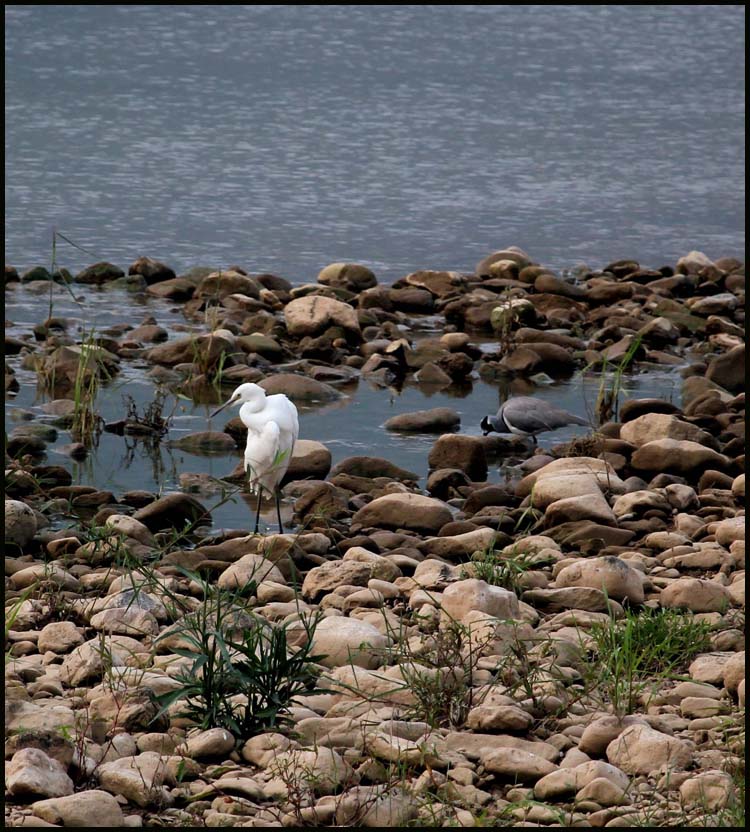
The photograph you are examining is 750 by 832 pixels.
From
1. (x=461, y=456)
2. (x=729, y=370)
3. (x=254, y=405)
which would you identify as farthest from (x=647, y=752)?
(x=729, y=370)

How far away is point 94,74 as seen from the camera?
23047mm

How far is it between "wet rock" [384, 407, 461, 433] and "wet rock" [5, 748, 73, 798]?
458cm

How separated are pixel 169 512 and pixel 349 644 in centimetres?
196

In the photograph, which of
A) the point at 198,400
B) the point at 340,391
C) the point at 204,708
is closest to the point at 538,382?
the point at 340,391

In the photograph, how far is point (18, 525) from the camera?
539cm

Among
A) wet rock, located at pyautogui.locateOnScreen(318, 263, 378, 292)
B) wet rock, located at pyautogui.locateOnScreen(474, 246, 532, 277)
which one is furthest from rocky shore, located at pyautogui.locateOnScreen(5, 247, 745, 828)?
wet rock, located at pyautogui.locateOnScreen(474, 246, 532, 277)

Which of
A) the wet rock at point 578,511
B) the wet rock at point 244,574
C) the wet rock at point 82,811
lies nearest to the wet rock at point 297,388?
the wet rock at point 578,511

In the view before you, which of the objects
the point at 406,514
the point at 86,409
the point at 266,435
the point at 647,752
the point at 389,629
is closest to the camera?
the point at 647,752

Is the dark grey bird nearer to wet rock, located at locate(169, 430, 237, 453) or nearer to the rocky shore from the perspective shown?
the rocky shore

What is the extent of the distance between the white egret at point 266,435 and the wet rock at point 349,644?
5.88 ft

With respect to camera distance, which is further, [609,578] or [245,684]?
[609,578]

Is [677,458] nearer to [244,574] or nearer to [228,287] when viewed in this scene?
[244,574]

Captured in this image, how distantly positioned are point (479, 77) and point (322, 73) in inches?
106

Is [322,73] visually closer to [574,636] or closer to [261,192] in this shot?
[261,192]
